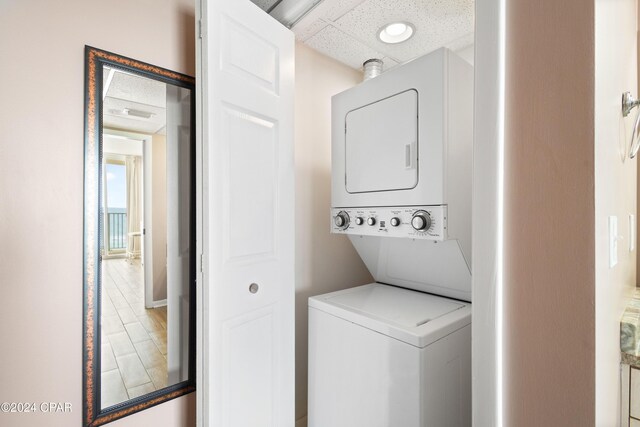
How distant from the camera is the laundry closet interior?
1.55m

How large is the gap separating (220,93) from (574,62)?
1.43 meters

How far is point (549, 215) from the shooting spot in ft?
2.32

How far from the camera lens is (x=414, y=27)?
2189mm

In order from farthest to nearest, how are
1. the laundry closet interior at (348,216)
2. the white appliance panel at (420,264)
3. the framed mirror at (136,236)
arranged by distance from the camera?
the white appliance panel at (420,264), the laundry closet interior at (348,216), the framed mirror at (136,236)

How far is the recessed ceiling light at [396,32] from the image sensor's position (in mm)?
2176

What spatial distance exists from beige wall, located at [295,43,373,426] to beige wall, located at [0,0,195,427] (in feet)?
4.40

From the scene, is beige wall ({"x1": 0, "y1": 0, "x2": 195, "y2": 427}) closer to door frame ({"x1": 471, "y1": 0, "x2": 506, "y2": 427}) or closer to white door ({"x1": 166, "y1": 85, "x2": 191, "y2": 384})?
white door ({"x1": 166, "y1": 85, "x2": 191, "y2": 384})

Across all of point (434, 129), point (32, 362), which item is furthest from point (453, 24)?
point (32, 362)

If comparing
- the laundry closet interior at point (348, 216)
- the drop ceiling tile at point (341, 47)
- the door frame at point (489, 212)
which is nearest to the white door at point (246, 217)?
the laundry closet interior at point (348, 216)

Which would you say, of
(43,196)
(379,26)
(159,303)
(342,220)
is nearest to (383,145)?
(342,220)

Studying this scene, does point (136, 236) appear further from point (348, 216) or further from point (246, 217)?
point (348, 216)

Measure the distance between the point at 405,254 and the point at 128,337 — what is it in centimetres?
172

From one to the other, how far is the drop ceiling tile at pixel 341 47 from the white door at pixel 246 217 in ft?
1.30

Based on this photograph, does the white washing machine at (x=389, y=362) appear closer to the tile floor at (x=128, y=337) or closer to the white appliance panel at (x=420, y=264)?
the white appliance panel at (x=420, y=264)
